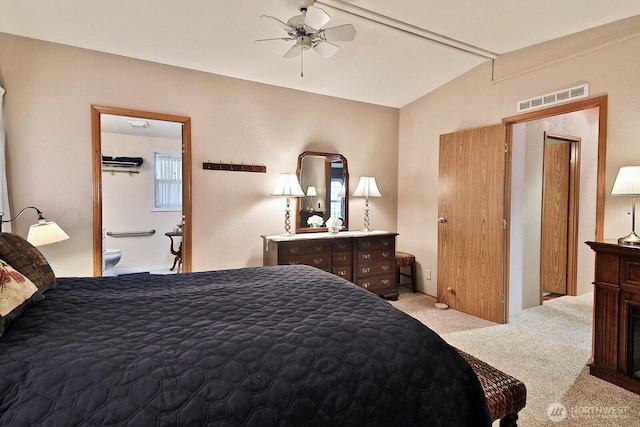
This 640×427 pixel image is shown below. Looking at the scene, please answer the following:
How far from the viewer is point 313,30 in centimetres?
248

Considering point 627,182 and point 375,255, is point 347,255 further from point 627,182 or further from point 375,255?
point 627,182

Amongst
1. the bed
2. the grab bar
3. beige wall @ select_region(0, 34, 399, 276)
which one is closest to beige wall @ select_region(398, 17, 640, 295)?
beige wall @ select_region(0, 34, 399, 276)

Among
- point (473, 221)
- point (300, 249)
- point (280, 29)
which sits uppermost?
point (280, 29)

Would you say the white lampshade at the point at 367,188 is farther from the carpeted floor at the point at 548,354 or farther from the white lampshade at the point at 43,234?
the white lampshade at the point at 43,234

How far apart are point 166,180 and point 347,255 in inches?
146

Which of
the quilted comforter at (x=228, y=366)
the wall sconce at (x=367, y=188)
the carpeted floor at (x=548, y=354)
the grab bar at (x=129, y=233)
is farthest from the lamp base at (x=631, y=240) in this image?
the grab bar at (x=129, y=233)

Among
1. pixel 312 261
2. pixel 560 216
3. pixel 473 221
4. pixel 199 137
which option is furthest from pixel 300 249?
pixel 560 216

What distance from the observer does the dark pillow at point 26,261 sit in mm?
1410

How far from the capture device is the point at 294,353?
1009 mm

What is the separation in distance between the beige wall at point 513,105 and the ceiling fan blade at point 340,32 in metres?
1.93

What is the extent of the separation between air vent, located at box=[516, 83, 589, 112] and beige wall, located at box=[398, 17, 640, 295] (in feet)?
0.16

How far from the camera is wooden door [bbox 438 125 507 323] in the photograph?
11.3ft

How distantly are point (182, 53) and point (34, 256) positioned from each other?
7.58ft

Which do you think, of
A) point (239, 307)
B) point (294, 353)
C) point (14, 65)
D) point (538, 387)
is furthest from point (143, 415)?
point (14, 65)
